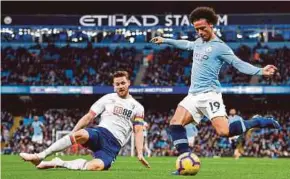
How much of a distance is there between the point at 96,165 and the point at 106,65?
99.8ft

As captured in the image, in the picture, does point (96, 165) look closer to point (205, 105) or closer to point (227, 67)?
point (205, 105)

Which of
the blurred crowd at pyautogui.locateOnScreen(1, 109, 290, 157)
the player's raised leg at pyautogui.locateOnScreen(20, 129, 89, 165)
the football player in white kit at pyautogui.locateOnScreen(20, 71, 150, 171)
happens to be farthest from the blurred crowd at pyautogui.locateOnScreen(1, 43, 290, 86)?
the player's raised leg at pyautogui.locateOnScreen(20, 129, 89, 165)

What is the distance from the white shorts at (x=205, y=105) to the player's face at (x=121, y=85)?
1.21m

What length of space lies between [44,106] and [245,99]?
41.1ft

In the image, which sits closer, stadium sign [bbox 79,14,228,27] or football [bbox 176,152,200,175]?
football [bbox 176,152,200,175]

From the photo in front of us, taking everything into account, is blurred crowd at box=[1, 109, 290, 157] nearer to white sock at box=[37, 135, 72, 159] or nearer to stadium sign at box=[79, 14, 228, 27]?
stadium sign at box=[79, 14, 228, 27]

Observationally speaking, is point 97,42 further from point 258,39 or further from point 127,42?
point 258,39

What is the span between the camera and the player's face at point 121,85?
1049 centimetres

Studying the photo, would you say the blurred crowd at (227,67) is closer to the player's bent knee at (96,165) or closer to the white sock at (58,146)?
the player's bent knee at (96,165)

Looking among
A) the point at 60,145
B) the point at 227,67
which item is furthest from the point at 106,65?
the point at 60,145

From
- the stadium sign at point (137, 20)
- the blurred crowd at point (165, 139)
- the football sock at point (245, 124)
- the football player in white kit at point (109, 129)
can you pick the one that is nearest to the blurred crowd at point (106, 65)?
the stadium sign at point (137, 20)

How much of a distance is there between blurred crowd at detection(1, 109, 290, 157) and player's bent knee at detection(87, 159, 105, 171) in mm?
20379

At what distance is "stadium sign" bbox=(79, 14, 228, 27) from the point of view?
1560 inches

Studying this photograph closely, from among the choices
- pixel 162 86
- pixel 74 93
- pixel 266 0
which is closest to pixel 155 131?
pixel 162 86
